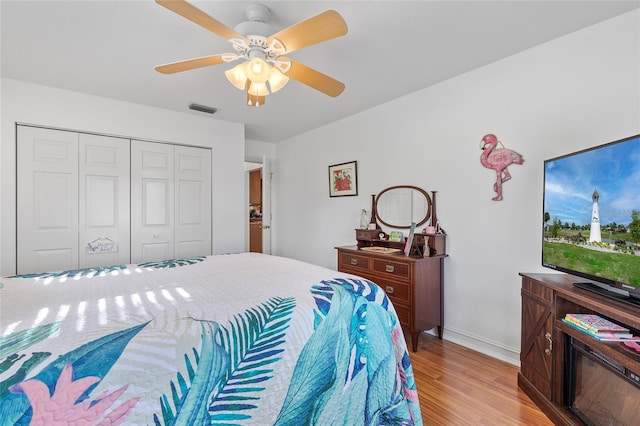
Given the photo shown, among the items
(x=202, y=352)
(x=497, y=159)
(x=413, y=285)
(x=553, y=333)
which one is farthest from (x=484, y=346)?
(x=202, y=352)

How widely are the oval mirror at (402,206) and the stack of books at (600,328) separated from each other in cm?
147

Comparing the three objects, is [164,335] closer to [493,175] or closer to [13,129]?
[493,175]

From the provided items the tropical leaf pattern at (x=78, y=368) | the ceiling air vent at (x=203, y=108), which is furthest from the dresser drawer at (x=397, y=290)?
the ceiling air vent at (x=203, y=108)

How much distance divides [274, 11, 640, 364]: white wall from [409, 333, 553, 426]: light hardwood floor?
0.23 m

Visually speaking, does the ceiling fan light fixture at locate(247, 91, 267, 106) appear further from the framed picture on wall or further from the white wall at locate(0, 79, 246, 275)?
the white wall at locate(0, 79, 246, 275)

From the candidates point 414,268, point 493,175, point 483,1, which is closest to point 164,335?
point 414,268

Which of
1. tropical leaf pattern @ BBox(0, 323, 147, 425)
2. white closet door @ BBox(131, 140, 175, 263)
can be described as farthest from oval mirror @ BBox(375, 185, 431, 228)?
tropical leaf pattern @ BBox(0, 323, 147, 425)

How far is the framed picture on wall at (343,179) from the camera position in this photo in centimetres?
366

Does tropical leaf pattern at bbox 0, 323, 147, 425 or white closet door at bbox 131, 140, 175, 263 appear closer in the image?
tropical leaf pattern at bbox 0, 323, 147, 425

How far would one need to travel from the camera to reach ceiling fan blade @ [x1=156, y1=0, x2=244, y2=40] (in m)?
1.26

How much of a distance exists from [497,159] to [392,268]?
126 cm

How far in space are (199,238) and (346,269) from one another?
1888 mm

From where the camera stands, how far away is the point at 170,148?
349 centimetres

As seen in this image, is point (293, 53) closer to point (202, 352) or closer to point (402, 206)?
point (402, 206)
